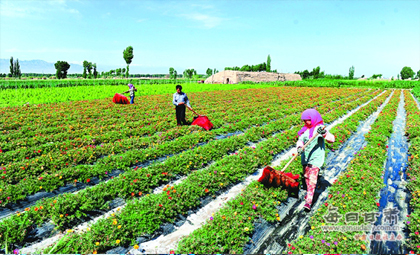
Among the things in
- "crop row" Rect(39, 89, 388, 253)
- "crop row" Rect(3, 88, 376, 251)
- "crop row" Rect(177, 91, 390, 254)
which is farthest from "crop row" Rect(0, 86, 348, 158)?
"crop row" Rect(177, 91, 390, 254)

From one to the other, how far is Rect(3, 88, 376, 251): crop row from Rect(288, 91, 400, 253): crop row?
10.4 feet

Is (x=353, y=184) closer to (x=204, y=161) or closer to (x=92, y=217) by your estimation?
(x=204, y=161)

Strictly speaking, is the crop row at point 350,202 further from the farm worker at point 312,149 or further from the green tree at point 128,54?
the green tree at point 128,54

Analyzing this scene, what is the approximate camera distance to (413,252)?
3.35 m

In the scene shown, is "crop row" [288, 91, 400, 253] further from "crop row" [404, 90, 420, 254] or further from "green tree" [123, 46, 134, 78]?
"green tree" [123, 46, 134, 78]

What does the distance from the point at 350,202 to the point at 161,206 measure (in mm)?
3582

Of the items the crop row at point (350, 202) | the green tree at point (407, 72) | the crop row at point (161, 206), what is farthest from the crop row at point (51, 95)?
the green tree at point (407, 72)

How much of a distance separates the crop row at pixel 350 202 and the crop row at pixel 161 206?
6.48ft

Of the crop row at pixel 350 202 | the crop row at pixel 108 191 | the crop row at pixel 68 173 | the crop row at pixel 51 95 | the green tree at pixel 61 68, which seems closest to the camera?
the crop row at pixel 350 202

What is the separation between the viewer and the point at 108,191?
489 cm

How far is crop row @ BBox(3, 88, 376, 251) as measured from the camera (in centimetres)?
392

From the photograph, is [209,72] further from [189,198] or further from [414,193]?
[189,198]

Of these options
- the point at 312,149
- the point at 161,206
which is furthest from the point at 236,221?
the point at 312,149

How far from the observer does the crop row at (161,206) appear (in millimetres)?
3488
